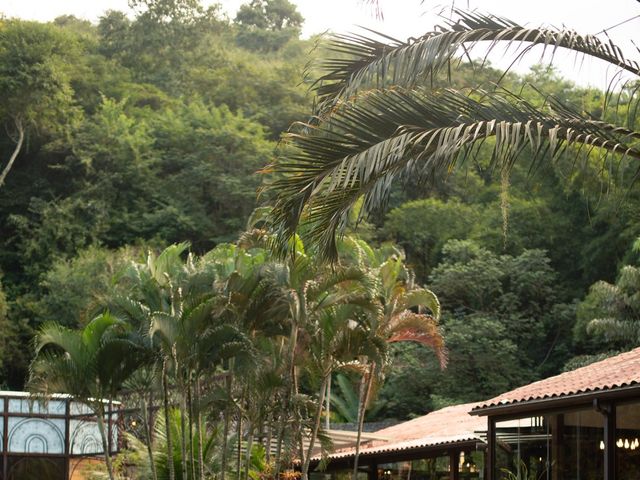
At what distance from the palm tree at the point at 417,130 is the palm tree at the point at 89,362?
30.4 feet

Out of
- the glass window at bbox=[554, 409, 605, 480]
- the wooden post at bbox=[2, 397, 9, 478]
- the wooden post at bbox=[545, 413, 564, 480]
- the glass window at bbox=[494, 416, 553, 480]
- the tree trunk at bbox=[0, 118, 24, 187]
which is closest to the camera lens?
the glass window at bbox=[554, 409, 605, 480]

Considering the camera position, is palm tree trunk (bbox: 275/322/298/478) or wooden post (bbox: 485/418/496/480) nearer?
wooden post (bbox: 485/418/496/480)

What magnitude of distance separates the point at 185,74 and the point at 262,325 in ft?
102

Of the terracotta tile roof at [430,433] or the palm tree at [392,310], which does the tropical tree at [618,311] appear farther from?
the palm tree at [392,310]

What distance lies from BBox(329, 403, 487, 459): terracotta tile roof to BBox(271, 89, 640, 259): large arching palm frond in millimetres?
10281

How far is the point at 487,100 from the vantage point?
7066mm

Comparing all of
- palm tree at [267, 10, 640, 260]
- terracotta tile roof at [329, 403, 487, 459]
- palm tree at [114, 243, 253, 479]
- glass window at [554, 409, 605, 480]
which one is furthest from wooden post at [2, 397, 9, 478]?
palm tree at [267, 10, 640, 260]

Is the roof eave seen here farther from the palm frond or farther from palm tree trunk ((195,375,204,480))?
palm tree trunk ((195,375,204,480))

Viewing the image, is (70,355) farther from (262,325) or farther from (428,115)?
(428,115)

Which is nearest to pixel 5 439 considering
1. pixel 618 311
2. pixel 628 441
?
pixel 628 441

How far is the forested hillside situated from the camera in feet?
108

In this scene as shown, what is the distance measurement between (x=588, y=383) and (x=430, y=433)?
26.0ft

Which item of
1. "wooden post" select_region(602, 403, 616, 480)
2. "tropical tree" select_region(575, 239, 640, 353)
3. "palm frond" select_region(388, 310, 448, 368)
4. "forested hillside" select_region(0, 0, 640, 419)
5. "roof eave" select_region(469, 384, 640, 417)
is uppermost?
"forested hillside" select_region(0, 0, 640, 419)

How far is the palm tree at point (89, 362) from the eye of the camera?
15797 mm
